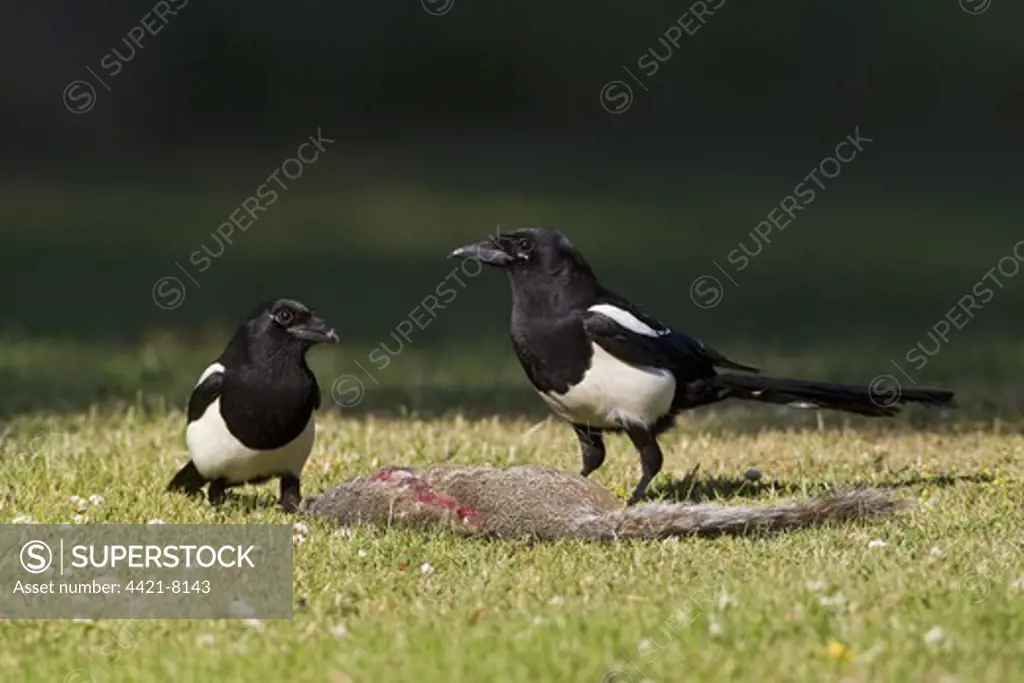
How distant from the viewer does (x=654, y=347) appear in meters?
7.58

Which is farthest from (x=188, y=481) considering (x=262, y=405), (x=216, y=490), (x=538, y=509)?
(x=538, y=509)

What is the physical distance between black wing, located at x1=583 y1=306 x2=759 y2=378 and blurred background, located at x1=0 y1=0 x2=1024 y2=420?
2.62m

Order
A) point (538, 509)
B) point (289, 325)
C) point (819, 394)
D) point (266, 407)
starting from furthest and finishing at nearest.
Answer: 1. point (819, 394)
2. point (289, 325)
3. point (266, 407)
4. point (538, 509)

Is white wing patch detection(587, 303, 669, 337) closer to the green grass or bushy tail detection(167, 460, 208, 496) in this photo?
the green grass

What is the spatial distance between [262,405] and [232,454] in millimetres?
207

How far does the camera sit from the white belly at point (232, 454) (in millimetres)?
7121

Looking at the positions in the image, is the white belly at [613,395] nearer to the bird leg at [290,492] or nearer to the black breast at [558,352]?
the black breast at [558,352]

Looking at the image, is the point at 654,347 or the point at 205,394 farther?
the point at 654,347

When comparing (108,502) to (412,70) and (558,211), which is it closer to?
(558,211)

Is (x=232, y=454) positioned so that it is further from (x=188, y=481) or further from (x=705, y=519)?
(x=705, y=519)

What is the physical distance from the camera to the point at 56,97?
2706 cm

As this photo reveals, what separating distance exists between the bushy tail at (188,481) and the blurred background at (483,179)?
286 centimetres

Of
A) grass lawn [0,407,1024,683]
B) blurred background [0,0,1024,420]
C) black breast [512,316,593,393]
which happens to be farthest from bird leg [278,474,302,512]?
blurred background [0,0,1024,420]

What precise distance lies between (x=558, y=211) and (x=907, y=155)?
20.9 ft
